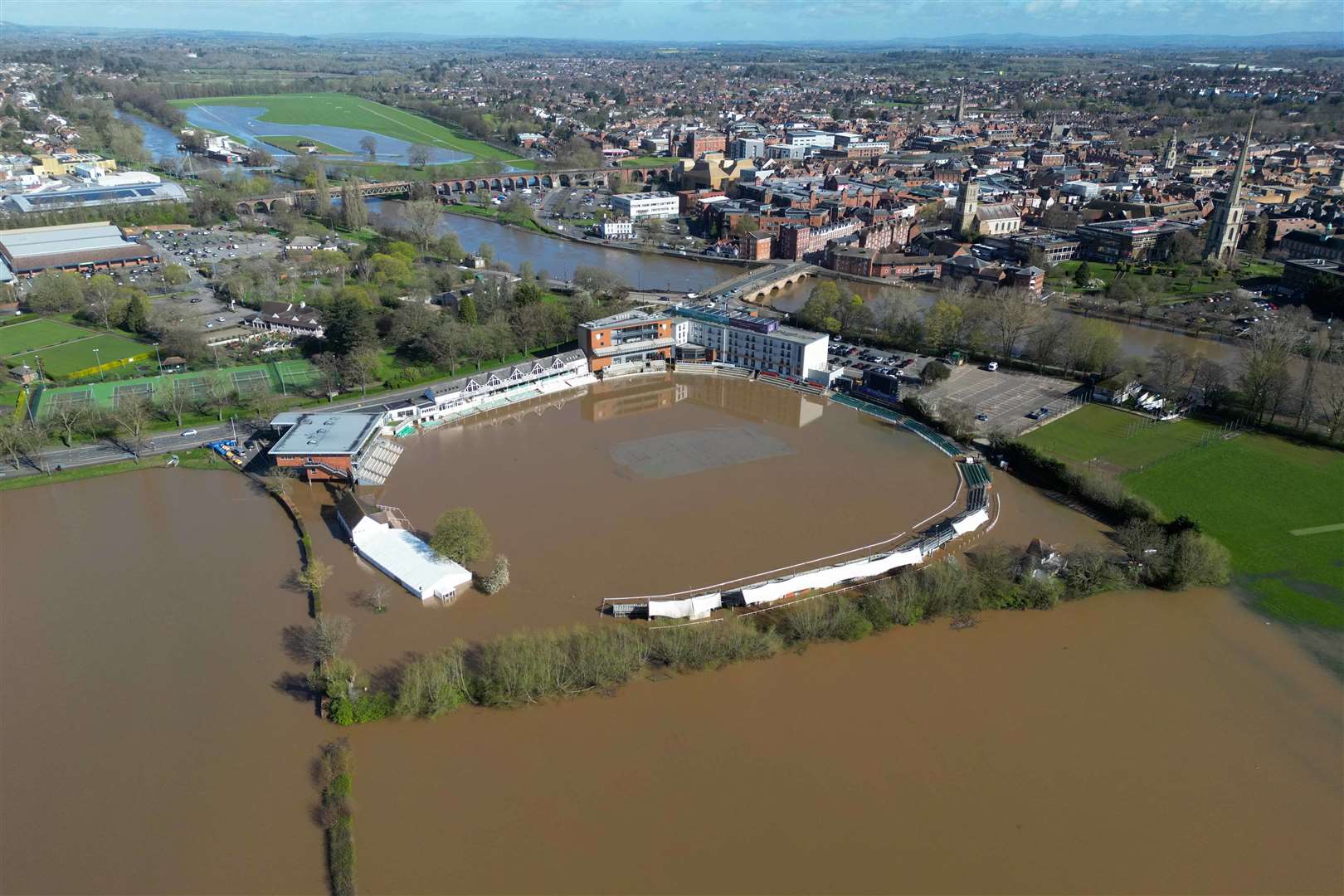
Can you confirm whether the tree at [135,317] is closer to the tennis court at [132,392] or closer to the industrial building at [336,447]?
the tennis court at [132,392]

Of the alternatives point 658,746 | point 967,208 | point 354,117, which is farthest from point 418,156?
point 658,746

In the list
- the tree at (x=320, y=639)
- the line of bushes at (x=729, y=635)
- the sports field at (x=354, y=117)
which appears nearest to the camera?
the line of bushes at (x=729, y=635)

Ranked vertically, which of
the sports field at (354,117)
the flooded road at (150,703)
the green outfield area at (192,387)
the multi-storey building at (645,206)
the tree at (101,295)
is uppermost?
the sports field at (354,117)

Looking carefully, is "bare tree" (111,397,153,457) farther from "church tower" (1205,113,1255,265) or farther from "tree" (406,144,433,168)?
"tree" (406,144,433,168)

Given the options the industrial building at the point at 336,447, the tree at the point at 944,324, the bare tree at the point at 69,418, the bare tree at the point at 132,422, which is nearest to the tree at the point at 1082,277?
the tree at the point at 944,324

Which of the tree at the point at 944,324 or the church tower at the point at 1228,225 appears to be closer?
the tree at the point at 944,324

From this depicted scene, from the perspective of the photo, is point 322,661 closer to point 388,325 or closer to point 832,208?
point 388,325
